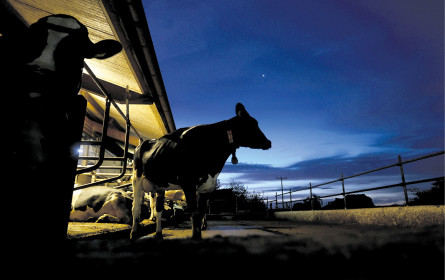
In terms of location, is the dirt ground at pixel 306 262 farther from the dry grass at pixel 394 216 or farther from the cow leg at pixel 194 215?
the dry grass at pixel 394 216

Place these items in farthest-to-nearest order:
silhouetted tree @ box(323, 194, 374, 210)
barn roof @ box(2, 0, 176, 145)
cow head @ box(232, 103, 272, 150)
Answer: silhouetted tree @ box(323, 194, 374, 210)
cow head @ box(232, 103, 272, 150)
barn roof @ box(2, 0, 176, 145)

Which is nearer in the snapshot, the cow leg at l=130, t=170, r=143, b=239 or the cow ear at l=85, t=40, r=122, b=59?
the cow ear at l=85, t=40, r=122, b=59

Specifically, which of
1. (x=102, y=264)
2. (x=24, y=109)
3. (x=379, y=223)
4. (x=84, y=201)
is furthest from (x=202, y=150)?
(x=379, y=223)

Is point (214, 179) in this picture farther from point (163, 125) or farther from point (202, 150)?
point (163, 125)

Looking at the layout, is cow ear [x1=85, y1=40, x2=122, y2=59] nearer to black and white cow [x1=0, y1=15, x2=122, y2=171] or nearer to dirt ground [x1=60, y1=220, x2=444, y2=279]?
black and white cow [x1=0, y1=15, x2=122, y2=171]

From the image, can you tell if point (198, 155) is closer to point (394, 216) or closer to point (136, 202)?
point (136, 202)

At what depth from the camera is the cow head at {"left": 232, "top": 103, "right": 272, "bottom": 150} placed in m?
2.98

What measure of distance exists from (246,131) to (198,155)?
2.23 feet

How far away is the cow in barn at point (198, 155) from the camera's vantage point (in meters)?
2.63

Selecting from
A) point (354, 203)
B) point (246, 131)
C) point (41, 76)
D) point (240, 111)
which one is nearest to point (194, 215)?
point (246, 131)

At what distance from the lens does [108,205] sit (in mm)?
4312

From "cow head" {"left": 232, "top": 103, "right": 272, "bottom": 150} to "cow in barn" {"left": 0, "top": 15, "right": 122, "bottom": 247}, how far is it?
5.80ft

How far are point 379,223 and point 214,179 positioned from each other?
4.60m

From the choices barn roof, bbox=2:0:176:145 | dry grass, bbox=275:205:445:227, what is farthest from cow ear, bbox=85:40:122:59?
dry grass, bbox=275:205:445:227
